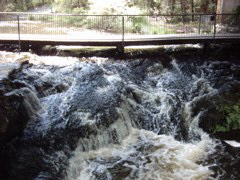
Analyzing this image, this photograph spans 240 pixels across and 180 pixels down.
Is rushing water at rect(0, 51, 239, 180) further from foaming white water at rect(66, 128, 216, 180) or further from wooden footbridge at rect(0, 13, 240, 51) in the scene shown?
wooden footbridge at rect(0, 13, 240, 51)

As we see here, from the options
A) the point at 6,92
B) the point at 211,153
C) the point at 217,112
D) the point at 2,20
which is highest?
the point at 2,20

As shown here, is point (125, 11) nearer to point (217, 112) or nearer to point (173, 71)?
point (173, 71)

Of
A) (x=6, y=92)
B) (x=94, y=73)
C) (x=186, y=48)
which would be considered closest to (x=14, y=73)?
(x=6, y=92)

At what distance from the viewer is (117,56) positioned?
1400cm

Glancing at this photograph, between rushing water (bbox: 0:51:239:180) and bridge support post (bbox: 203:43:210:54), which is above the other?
bridge support post (bbox: 203:43:210:54)

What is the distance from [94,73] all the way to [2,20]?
8.65 metres

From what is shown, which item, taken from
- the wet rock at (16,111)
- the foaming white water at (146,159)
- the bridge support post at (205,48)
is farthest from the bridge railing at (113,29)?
the foaming white water at (146,159)

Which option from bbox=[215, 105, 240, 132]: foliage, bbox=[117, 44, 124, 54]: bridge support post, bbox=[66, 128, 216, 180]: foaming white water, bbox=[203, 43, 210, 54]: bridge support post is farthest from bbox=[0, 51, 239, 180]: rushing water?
bbox=[203, 43, 210, 54]: bridge support post

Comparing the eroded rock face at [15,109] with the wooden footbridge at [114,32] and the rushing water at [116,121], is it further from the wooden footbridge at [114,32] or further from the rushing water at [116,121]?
the wooden footbridge at [114,32]

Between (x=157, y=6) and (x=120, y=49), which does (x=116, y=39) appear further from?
(x=157, y=6)

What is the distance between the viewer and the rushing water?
779 centimetres

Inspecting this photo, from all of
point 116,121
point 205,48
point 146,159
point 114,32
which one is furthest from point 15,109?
point 205,48

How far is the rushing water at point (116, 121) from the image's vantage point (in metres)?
7.79

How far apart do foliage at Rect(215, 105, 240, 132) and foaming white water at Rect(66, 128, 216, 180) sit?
0.74 metres
